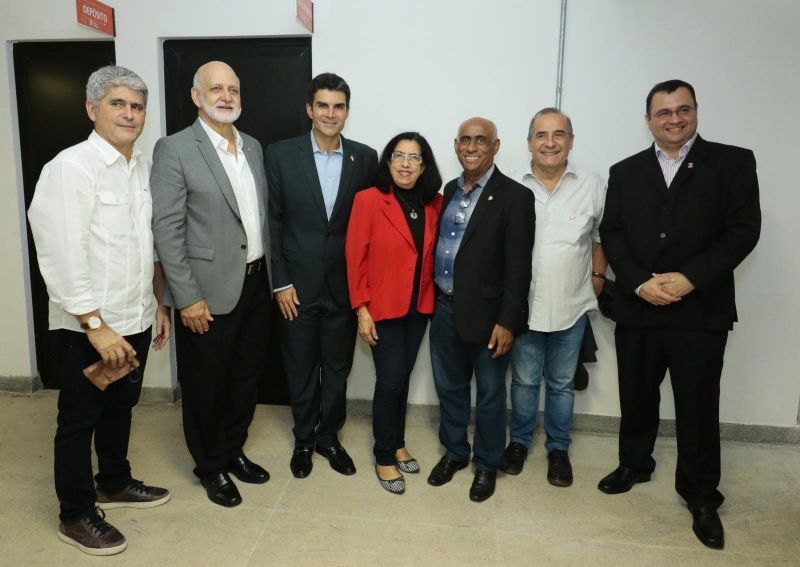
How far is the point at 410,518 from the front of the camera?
8.72ft

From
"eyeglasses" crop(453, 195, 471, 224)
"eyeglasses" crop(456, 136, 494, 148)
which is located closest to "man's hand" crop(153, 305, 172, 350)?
"eyeglasses" crop(453, 195, 471, 224)

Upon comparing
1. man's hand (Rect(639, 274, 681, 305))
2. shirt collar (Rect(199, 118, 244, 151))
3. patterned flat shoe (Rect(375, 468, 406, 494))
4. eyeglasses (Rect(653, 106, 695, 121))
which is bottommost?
patterned flat shoe (Rect(375, 468, 406, 494))

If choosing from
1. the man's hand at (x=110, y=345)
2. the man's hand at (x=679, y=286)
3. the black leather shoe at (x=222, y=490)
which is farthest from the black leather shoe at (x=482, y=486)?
the man's hand at (x=110, y=345)

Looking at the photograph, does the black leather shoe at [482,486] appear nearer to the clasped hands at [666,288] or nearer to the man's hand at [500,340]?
the man's hand at [500,340]

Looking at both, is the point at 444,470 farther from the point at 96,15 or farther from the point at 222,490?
the point at 96,15

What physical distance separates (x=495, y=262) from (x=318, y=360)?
1.03 meters

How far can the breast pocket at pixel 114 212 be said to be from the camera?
7.47ft

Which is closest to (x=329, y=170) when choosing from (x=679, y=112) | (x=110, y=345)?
(x=110, y=345)

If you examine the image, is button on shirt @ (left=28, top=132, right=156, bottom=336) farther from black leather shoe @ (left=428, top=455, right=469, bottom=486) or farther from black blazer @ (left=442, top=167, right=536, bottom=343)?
black leather shoe @ (left=428, top=455, right=469, bottom=486)

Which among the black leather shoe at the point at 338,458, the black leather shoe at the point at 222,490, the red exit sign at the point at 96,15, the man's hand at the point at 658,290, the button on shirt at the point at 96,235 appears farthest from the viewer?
the red exit sign at the point at 96,15

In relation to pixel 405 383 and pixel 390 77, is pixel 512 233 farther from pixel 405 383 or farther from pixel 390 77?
pixel 390 77

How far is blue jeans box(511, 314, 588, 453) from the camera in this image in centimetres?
302

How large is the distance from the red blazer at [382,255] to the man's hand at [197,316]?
0.64 m

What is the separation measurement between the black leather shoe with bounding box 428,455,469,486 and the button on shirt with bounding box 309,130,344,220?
4.43 ft
